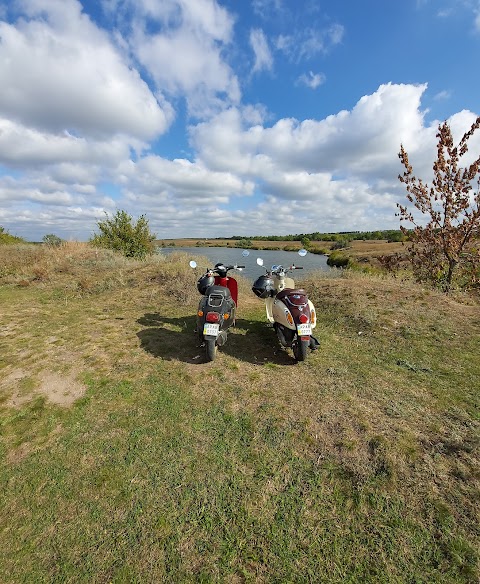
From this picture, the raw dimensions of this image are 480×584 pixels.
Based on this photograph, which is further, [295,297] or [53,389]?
[295,297]

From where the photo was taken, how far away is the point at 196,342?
6.30m

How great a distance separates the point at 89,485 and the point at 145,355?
286 cm

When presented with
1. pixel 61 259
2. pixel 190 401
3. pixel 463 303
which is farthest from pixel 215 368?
pixel 61 259

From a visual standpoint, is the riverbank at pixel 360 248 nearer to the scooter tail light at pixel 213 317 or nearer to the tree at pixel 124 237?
the tree at pixel 124 237

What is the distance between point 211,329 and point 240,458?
235cm

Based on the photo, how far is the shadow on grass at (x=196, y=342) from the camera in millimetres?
5574

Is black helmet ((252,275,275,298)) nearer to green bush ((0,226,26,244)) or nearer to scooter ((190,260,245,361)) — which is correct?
scooter ((190,260,245,361))

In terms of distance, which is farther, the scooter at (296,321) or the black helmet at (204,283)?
the black helmet at (204,283)

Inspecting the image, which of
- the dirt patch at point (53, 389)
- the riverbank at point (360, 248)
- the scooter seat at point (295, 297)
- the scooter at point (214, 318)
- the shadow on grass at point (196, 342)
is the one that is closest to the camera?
the dirt patch at point (53, 389)

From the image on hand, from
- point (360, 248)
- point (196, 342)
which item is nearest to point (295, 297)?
point (196, 342)

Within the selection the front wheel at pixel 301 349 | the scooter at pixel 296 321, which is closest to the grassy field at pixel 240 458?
the front wheel at pixel 301 349

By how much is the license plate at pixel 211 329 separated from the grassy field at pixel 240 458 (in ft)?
2.01

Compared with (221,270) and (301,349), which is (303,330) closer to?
(301,349)

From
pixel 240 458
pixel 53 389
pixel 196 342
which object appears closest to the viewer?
pixel 240 458
